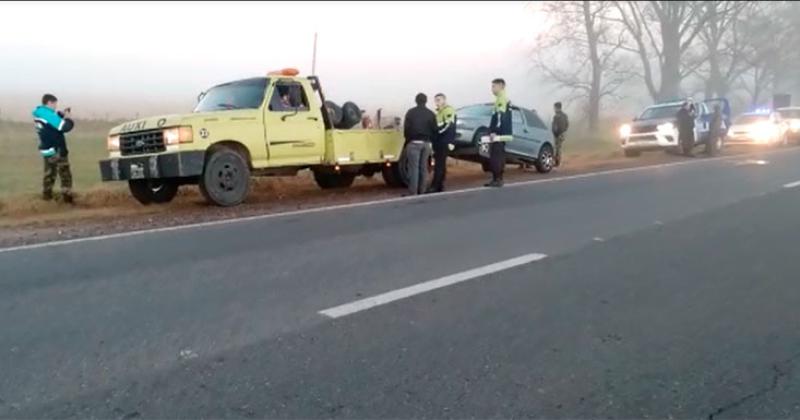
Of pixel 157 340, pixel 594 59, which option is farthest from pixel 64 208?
pixel 594 59

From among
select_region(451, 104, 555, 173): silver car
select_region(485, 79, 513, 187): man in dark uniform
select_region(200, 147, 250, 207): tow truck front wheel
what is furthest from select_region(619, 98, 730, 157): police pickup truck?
select_region(200, 147, 250, 207): tow truck front wheel

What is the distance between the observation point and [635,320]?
4.71 m

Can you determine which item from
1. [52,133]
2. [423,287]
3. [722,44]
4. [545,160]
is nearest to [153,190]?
[52,133]

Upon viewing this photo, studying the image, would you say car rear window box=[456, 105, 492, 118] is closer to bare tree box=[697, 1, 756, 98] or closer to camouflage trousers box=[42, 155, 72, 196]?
camouflage trousers box=[42, 155, 72, 196]

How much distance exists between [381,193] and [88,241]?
19.6 feet

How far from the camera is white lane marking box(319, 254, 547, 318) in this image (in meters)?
4.84

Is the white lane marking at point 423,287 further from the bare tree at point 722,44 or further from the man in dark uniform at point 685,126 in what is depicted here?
the bare tree at point 722,44

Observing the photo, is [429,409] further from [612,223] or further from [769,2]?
[769,2]

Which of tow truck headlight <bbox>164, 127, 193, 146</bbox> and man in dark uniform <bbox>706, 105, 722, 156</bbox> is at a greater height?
tow truck headlight <bbox>164, 127, 193, 146</bbox>

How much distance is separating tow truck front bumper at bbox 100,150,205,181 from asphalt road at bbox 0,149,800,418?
151 cm

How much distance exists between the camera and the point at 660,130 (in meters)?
21.2

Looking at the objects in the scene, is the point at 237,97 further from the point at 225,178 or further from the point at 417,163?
the point at 417,163

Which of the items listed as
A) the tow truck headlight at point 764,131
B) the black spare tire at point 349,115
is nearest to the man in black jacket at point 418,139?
the black spare tire at point 349,115

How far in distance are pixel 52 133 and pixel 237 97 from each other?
3.03 meters
